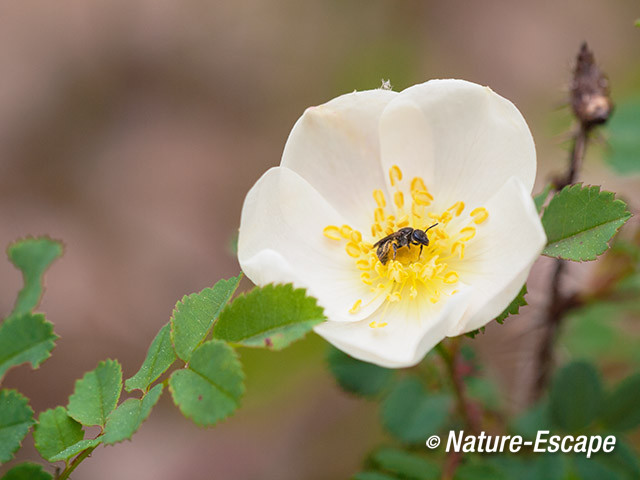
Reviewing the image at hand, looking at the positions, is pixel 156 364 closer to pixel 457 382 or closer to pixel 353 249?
pixel 353 249

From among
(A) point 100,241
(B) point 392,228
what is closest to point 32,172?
(A) point 100,241

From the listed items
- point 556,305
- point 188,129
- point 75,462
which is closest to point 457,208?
point 556,305

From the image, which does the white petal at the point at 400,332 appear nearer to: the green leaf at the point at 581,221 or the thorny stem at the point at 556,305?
the green leaf at the point at 581,221

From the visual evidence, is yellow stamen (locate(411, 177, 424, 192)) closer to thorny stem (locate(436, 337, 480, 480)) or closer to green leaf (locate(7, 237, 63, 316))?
thorny stem (locate(436, 337, 480, 480))

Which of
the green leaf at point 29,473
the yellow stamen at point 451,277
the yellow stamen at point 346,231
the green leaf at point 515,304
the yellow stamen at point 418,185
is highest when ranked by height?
the yellow stamen at point 418,185

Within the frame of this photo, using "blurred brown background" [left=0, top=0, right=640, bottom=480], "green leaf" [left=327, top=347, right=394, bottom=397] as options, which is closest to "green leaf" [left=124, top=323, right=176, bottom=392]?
"green leaf" [left=327, top=347, right=394, bottom=397]

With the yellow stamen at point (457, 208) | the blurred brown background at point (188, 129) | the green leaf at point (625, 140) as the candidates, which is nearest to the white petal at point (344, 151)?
the yellow stamen at point (457, 208)
